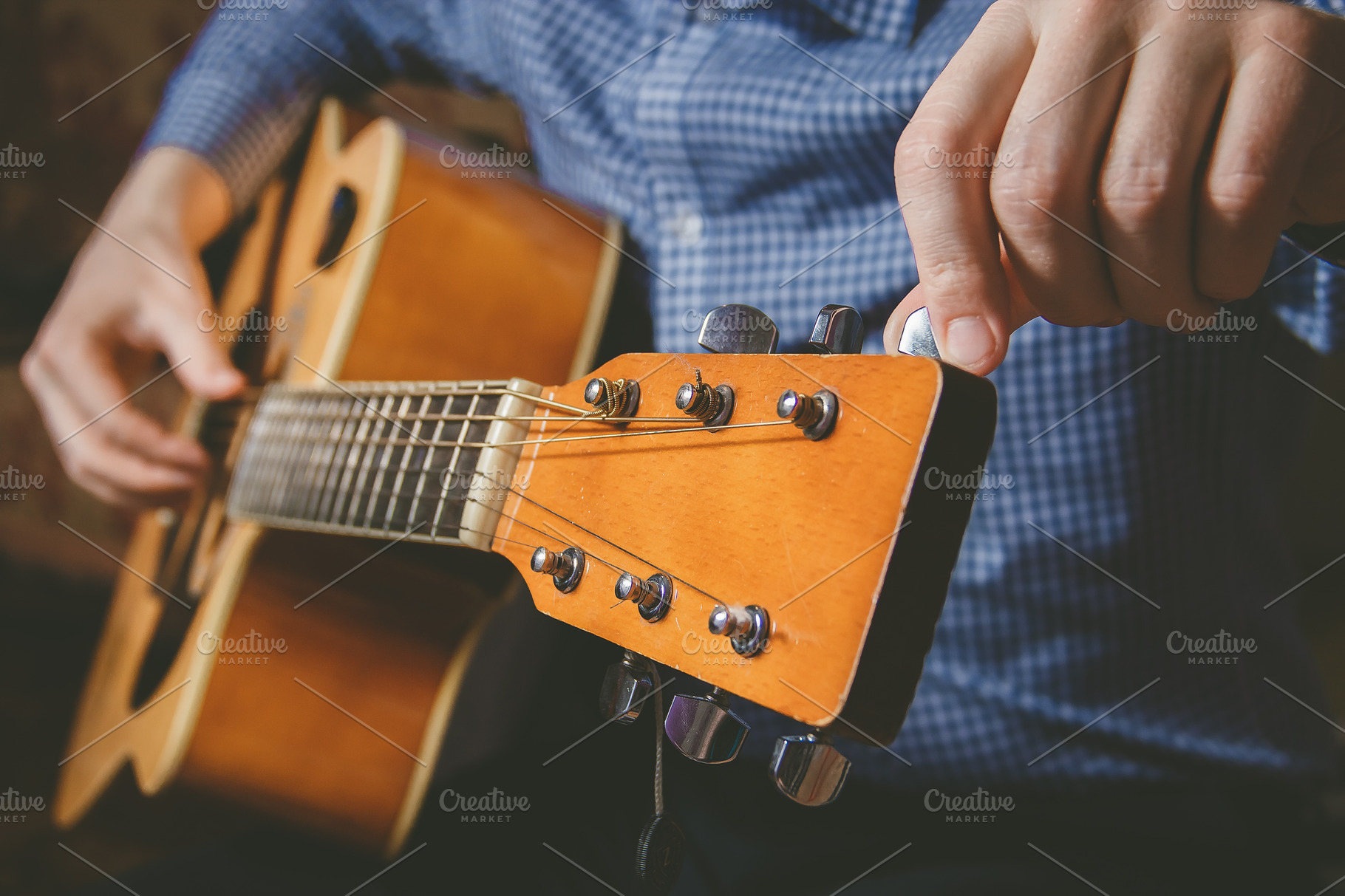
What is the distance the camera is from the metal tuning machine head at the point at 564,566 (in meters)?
0.39

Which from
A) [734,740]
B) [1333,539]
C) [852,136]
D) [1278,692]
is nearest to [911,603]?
[734,740]

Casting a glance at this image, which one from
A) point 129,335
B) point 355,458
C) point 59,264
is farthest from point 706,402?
point 59,264

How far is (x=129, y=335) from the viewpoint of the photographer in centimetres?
87

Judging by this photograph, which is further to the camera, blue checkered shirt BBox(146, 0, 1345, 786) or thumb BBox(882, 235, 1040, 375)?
blue checkered shirt BBox(146, 0, 1345, 786)

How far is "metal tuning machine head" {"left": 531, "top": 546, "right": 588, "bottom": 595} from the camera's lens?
387 millimetres

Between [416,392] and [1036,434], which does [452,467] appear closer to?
[416,392]

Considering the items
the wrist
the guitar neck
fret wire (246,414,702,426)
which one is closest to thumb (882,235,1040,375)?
fret wire (246,414,702,426)

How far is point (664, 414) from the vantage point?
371mm

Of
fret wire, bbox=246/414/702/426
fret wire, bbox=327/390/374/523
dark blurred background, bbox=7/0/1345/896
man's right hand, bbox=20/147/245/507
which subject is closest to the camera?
fret wire, bbox=246/414/702/426

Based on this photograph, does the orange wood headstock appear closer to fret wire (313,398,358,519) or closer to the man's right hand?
fret wire (313,398,358,519)

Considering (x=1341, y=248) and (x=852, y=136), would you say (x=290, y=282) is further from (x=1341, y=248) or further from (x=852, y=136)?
(x=1341, y=248)

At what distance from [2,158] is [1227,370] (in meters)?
1.80

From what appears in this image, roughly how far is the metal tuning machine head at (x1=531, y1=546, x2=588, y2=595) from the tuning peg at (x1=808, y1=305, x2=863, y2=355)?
167mm

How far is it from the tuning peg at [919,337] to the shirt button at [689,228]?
0.39 m
